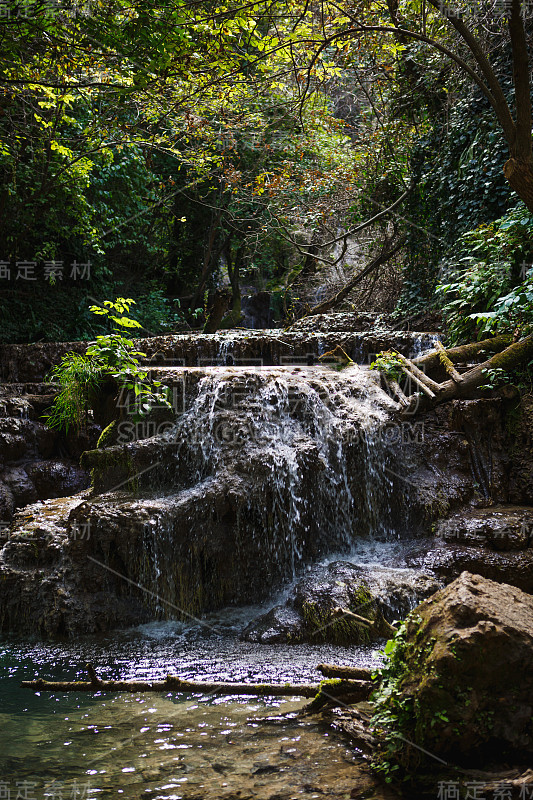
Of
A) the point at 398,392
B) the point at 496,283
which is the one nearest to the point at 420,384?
the point at 398,392

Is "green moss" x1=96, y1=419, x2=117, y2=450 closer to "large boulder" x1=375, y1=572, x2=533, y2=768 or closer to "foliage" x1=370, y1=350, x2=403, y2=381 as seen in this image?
"foliage" x1=370, y1=350, x2=403, y2=381

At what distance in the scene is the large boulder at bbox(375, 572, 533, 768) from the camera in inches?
92.0

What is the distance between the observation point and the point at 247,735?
3.15 metres

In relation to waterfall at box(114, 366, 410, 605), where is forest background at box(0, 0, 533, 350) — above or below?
above

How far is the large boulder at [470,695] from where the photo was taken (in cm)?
234

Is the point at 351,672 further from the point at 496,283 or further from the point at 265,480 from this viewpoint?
the point at 496,283

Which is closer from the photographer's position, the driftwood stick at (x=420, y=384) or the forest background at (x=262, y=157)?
the forest background at (x=262, y=157)

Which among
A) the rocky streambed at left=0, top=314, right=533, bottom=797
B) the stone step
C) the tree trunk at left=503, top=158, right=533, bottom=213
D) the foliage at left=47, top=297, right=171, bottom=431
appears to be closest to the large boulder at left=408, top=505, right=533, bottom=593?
the rocky streambed at left=0, top=314, right=533, bottom=797

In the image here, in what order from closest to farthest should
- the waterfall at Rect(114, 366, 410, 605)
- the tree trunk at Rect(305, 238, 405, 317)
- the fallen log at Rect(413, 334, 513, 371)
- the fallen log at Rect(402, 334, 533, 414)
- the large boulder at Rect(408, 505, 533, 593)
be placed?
the large boulder at Rect(408, 505, 533, 593)
the waterfall at Rect(114, 366, 410, 605)
the fallen log at Rect(402, 334, 533, 414)
the fallen log at Rect(413, 334, 513, 371)
the tree trunk at Rect(305, 238, 405, 317)

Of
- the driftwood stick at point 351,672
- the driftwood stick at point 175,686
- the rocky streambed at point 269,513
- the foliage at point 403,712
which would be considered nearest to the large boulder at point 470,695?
the foliage at point 403,712

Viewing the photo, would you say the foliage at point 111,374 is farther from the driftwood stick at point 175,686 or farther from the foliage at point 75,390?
the driftwood stick at point 175,686

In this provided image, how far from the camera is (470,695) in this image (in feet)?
7.72

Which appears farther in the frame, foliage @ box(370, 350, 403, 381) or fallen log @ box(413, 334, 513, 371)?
foliage @ box(370, 350, 403, 381)

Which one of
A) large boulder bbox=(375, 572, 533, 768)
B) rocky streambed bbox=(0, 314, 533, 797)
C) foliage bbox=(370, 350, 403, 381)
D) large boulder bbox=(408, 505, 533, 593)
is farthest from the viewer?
foliage bbox=(370, 350, 403, 381)
